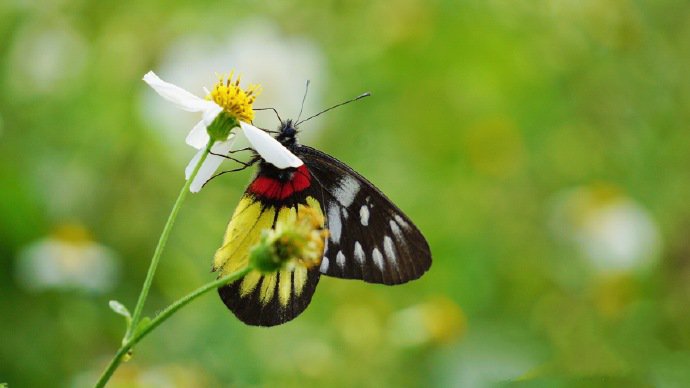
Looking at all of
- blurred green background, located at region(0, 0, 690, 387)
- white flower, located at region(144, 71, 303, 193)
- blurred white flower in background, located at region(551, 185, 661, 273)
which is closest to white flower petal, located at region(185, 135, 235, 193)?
white flower, located at region(144, 71, 303, 193)

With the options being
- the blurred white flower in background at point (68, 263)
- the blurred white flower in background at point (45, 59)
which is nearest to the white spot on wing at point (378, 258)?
the blurred white flower in background at point (68, 263)

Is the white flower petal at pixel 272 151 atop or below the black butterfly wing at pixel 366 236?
below

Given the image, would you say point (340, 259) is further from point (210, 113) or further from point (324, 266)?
point (210, 113)

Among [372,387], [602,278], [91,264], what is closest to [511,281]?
[602,278]

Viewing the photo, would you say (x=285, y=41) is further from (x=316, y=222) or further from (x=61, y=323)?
(x=316, y=222)

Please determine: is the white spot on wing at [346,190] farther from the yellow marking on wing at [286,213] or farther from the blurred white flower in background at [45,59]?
the blurred white flower in background at [45,59]

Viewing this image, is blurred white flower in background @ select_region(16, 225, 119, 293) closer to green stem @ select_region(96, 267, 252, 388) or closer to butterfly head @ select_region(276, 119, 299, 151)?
butterfly head @ select_region(276, 119, 299, 151)
